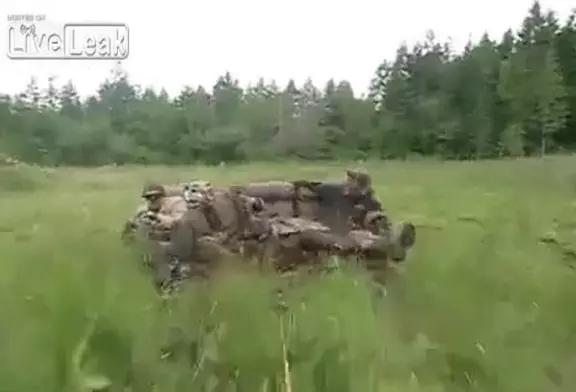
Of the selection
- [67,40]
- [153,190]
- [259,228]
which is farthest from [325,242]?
[67,40]

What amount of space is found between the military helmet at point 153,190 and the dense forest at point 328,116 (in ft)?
0.20

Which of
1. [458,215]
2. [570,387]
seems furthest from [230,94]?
[570,387]

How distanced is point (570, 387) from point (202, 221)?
1.79 ft

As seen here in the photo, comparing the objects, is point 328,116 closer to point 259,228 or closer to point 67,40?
point 259,228

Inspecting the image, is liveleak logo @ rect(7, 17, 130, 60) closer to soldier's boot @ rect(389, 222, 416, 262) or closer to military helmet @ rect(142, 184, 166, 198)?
military helmet @ rect(142, 184, 166, 198)

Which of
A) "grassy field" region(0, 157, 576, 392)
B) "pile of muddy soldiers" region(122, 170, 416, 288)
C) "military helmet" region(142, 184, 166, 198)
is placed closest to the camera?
"grassy field" region(0, 157, 576, 392)

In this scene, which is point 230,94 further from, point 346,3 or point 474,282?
point 474,282

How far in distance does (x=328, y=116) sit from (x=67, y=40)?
1.47ft

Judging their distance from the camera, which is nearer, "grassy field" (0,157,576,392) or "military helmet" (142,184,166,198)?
"grassy field" (0,157,576,392)

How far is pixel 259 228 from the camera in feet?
3.57

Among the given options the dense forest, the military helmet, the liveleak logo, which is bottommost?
the military helmet

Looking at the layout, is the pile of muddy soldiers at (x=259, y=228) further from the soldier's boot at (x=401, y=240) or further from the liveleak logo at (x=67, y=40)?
the liveleak logo at (x=67, y=40)

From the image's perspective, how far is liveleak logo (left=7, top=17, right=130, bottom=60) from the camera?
1215 mm

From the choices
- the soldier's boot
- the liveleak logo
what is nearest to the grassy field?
the soldier's boot
